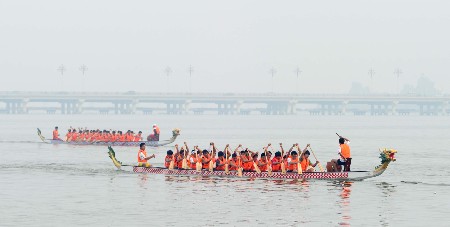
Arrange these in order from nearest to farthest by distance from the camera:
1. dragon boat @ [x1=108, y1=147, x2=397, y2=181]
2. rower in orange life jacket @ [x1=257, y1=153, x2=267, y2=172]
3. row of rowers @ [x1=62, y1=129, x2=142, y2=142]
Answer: dragon boat @ [x1=108, y1=147, x2=397, y2=181], rower in orange life jacket @ [x1=257, y1=153, x2=267, y2=172], row of rowers @ [x1=62, y1=129, x2=142, y2=142]

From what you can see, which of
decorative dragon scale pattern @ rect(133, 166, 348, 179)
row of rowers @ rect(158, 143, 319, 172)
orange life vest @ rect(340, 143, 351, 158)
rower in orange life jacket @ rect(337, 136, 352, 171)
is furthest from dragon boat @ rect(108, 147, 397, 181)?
orange life vest @ rect(340, 143, 351, 158)

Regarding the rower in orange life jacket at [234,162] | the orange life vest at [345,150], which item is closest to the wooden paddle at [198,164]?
the rower in orange life jacket at [234,162]

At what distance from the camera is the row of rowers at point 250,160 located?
153 feet

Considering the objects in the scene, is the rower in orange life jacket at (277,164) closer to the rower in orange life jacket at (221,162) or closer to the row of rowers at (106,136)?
the rower in orange life jacket at (221,162)

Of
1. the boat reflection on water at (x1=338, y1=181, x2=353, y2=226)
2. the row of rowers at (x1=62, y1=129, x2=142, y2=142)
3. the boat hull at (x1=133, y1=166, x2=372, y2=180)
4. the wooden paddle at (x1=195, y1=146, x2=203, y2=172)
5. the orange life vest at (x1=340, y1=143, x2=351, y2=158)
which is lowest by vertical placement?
the boat reflection on water at (x1=338, y1=181, x2=353, y2=226)

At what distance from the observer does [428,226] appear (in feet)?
109

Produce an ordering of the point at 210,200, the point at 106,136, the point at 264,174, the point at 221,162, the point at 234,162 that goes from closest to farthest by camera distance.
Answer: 1. the point at 210,200
2. the point at 264,174
3. the point at 234,162
4. the point at 221,162
5. the point at 106,136

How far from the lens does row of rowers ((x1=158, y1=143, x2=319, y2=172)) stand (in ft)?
153

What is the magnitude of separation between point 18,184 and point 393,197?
19.3 m

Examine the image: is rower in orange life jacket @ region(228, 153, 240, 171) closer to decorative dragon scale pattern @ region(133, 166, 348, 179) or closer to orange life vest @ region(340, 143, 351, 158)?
decorative dragon scale pattern @ region(133, 166, 348, 179)

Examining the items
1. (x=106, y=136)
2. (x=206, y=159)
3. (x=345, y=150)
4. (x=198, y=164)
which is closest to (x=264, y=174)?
(x=206, y=159)

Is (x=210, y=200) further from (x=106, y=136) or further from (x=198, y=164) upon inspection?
(x=106, y=136)

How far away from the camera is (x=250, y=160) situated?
157 ft

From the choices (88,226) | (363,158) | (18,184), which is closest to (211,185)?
(18,184)
